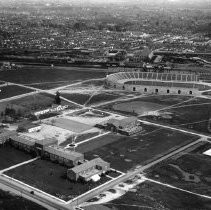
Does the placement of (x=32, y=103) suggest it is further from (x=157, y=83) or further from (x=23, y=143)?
(x=157, y=83)

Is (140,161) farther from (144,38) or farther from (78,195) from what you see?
(144,38)

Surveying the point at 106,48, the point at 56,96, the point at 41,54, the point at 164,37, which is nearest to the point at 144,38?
the point at 164,37

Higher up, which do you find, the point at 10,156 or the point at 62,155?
the point at 62,155

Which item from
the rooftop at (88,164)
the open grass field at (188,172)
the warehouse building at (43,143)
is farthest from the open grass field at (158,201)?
the warehouse building at (43,143)

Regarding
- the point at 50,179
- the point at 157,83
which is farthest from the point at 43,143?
the point at 157,83

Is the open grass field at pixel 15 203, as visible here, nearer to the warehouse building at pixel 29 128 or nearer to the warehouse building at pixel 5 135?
the warehouse building at pixel 5 135
